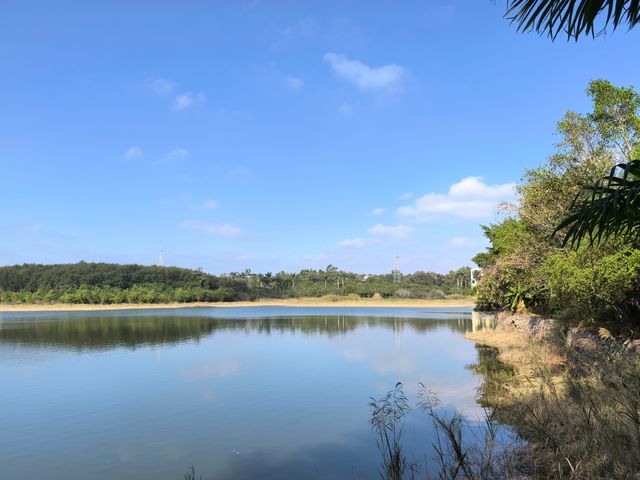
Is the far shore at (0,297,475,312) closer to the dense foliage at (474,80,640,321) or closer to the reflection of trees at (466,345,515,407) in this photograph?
the reflection of trees at (466,345,515,407)

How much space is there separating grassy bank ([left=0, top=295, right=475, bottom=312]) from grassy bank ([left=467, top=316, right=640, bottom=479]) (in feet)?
325

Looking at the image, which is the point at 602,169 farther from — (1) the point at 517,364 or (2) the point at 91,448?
(2) the point at 91,448

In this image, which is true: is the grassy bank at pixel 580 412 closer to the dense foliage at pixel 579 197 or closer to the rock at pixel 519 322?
the dense foliage at pixel 579 197

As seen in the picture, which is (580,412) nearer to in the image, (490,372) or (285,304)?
(490,372)

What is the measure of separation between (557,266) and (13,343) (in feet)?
109

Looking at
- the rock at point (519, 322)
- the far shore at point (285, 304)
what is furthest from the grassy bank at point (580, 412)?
the far shore at point (285, 304)

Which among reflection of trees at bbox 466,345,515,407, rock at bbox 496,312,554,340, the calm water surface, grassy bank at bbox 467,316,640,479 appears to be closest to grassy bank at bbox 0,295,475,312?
rock at bbox 496,312,554,340

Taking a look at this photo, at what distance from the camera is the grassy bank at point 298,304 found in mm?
104562

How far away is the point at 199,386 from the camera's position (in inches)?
733

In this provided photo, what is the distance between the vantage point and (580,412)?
757 cm

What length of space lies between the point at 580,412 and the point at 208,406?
430 inches

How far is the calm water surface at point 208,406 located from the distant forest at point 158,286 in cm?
8571

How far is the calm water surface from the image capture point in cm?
1028

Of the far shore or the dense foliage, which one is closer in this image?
the dense foliage
